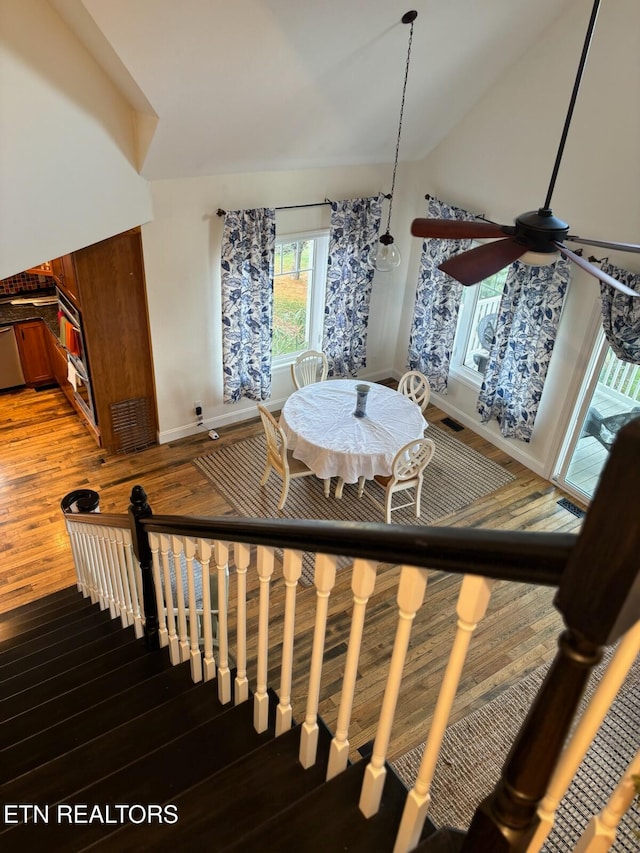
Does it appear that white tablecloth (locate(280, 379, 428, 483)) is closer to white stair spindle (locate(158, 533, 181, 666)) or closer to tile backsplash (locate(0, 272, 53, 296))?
white stair spindle (locate(158, 533, 181, 666))

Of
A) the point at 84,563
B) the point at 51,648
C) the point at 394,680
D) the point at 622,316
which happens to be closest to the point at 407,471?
the point at 622,316

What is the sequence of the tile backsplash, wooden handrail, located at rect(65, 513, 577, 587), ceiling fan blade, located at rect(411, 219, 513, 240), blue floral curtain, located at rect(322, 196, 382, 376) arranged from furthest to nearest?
the tile backsplash, blue floral curtain, located at rect(322, 196, 382, 376), ceiling fan blade, located at rect(411, 219, 513, 240), wooden handrail, located at rect(65, 513, 577, 587)

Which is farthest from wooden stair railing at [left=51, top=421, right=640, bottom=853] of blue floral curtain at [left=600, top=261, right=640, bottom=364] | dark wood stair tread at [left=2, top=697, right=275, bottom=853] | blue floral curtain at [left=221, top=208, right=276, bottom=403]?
blue floral curtain at [left=221, top=208, right=276, bottom=403]

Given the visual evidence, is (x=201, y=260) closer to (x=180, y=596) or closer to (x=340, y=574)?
(x=340, y=574)

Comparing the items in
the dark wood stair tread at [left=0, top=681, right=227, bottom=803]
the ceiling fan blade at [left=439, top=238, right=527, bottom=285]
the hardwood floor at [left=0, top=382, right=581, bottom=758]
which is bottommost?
the hardwood floor at [left=0, top=382, right=581, bottom=758]

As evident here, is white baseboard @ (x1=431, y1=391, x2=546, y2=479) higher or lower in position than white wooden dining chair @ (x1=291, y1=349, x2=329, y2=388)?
lower

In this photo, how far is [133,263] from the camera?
222 inches

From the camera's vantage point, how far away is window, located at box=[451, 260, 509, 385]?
21.5 ft

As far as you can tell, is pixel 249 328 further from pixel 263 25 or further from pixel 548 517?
Answer: pixel 548 517

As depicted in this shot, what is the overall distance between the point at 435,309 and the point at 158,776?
577cm

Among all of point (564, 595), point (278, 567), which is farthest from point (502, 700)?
point (564, 595)

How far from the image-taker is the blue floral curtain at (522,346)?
5641mm

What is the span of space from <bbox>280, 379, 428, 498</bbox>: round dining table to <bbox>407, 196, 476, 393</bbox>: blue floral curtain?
118 cm

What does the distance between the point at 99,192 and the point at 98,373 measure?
6.38ft
